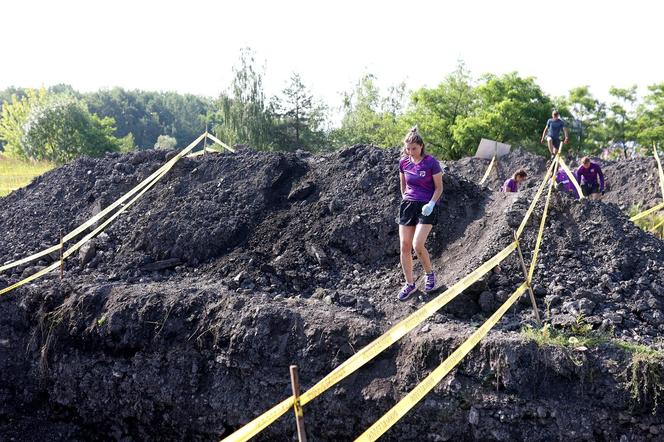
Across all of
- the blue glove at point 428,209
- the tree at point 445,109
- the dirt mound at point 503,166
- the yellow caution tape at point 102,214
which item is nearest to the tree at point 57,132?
the tree at point 445,109

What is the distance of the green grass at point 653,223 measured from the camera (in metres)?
9.92

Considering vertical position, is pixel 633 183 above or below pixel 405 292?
above

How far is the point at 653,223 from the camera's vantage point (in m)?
10.5

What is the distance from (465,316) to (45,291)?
473 cm

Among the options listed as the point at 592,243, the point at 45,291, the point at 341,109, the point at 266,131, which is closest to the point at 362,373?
the point at 592,243

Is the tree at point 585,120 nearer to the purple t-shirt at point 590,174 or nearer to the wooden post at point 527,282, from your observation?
the purple t-shirt at point 590,174

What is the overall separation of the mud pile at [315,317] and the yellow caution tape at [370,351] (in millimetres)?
320

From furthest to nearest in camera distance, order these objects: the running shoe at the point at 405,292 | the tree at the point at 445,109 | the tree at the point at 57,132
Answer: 1. the tree at the point at 57,132
2. the tree at the point at 445,109
3. the running shoe at the point at 405,292

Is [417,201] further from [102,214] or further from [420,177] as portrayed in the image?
[102,214]

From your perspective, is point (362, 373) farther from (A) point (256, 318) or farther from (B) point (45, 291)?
(B) point (45, 291)

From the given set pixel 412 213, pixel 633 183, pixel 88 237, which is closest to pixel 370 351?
pixel 412 213

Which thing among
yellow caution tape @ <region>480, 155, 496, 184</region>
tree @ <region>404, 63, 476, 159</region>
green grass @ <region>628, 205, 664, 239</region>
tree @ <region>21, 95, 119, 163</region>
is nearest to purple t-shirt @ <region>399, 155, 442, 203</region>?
green grass @ <region>628, 205, 664, 239</region>

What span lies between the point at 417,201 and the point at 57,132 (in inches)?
1172

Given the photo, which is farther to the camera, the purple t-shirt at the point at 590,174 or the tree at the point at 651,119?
the tree at the point at 651,119
